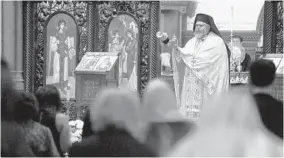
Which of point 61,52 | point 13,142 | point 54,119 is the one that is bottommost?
point 13,142

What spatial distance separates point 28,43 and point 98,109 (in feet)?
30.1

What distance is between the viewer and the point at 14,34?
12.2 meters

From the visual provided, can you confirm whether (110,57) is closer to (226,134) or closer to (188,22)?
(188,22)

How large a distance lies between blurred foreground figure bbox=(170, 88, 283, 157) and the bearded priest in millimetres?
5980

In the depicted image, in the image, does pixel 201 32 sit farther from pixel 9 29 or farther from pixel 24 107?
pixel 24 107

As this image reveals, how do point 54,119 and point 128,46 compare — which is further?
point 128,46

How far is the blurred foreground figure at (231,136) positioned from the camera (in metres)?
2.87

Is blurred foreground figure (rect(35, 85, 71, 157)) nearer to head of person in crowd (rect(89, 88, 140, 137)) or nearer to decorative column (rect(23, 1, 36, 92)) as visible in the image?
head of person in crowd (rect(89, 88, 140, 137))

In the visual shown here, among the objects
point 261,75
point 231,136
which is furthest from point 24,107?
point 231,136

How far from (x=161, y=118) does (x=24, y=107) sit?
0.93m

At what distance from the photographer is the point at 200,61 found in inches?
358

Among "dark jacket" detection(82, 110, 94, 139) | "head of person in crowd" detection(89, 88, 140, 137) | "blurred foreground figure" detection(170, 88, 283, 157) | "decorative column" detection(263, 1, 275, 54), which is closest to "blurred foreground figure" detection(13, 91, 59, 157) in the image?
"dark jacket" detection(82, 110, 94, 139)

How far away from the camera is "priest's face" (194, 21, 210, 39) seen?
29.5ft

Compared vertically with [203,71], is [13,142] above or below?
below
